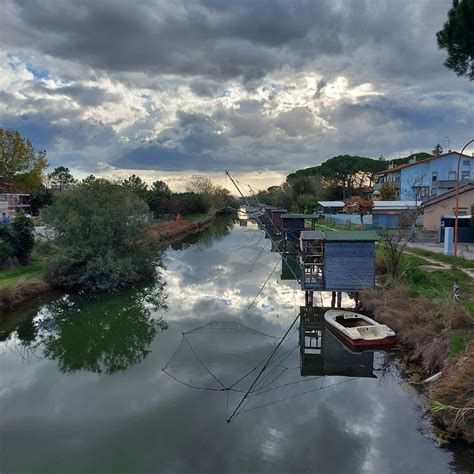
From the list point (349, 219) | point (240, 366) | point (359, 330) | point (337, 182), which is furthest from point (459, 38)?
point (337, 182)

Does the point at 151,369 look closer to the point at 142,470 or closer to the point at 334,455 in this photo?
the point at 142,470

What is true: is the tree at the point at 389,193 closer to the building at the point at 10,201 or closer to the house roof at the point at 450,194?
the house roof at the point at 450,194

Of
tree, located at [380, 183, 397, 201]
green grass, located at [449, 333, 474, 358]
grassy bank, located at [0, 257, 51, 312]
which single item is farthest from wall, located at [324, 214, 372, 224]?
green grass, located at [449, 333, 474, 358]

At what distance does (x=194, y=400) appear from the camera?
36.3 ft

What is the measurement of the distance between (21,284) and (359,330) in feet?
51.0

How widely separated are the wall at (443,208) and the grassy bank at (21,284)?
2898cm

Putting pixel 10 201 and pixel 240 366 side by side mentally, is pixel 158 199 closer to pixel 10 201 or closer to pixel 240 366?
pixel 10 201

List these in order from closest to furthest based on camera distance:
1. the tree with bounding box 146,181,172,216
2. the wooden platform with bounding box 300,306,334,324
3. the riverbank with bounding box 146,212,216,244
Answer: the wooden platform with bounding box 300,306,334,324
the riverbank with bounding box 146,212,216,244
the tree with bounding box 146,181,172,216

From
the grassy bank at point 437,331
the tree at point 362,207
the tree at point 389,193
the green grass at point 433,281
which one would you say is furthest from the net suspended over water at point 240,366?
the tree at point 389,193

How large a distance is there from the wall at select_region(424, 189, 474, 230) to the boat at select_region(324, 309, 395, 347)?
891 inches

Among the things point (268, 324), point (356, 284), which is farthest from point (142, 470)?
point (356, 284)

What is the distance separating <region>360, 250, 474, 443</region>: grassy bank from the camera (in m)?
8.73

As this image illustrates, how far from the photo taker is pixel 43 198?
51531 millimetres

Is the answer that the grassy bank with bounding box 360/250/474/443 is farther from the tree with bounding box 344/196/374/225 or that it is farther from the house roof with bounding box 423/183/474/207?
the tree with bounding box 344/196/374/225
